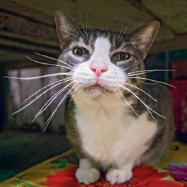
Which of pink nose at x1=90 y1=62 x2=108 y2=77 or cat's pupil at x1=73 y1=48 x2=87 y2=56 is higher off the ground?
cat's pupil at x1=73 y1=48 x2=87 y2=56

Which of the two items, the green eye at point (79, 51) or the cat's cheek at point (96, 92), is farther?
the green eye at point (79, 51)

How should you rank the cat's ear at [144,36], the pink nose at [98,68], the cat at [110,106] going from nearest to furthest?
the pink nose at [98,68] < the cat at [110,106] < the cat's ear at [144,36]

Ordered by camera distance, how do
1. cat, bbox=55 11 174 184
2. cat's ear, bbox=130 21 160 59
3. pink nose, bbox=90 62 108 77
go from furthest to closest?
cat's ear, bbox=130 21 160 59
cat, bbox=55 11 174 184
pink nose, bbox=90 62 108 77

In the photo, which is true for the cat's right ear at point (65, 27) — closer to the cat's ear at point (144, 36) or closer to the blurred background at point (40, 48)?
the blurred background at point (40, 48)

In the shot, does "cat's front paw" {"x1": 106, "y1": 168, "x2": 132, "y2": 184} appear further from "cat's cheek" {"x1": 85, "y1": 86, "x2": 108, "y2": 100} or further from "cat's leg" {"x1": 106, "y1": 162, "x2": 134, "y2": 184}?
"cat's cheek" {"x1": 85, "y1": 86, "x2": 108, "y2": 100}

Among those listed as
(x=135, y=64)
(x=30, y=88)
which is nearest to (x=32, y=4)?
(x=30, y=88)

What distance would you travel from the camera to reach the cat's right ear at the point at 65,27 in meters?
0.94

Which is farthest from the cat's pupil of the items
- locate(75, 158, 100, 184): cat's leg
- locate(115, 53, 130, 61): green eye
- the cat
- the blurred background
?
locate(75, 158, 100, 184): cat's leg

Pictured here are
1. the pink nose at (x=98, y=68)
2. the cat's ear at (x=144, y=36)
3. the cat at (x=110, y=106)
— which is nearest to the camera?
the pink nose at (x=98, y=68)

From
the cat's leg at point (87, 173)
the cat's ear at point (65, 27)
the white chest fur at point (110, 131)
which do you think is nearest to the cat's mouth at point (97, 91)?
the white chest fur at point (110, 131)

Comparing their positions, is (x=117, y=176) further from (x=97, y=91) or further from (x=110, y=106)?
(x=97, y=91)

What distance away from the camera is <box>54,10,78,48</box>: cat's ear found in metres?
0.94

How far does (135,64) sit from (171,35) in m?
0.56

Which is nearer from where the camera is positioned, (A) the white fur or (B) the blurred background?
(A) the white fur
